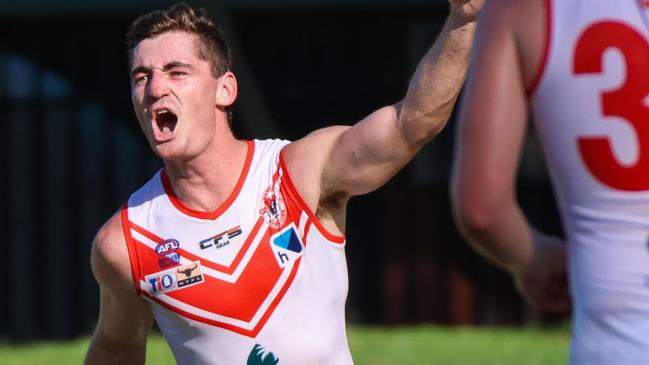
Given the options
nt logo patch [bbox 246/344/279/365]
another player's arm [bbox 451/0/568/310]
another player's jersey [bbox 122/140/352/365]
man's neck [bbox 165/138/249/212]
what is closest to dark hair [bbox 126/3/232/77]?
man's neck [bbox 165/138/249/212]

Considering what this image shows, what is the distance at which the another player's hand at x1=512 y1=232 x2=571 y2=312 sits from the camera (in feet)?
9.19

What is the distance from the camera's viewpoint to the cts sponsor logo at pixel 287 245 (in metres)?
4.75

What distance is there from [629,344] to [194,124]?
2361 millimetres

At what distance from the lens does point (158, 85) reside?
4.85 metres

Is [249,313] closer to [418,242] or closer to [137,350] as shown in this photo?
[137,350]

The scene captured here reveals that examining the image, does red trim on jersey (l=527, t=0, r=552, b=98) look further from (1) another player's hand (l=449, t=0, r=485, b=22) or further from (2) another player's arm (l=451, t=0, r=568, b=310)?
(1) another player's hand (l=449, t=0, r=485, b=22)

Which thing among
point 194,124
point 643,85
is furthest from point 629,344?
point 194,124

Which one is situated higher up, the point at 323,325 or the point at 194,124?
the point at 194,124

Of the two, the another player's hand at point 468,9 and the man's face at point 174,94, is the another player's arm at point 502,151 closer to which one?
the another player's hand at point 468,9

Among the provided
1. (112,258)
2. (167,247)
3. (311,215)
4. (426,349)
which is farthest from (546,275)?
(426,349)

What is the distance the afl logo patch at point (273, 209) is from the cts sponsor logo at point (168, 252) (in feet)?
0.97

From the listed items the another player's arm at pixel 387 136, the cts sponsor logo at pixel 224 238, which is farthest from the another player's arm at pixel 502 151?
the cts sponsor logo at pixel 224 238

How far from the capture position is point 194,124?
4914mm

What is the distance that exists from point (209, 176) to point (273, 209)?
278 mm
